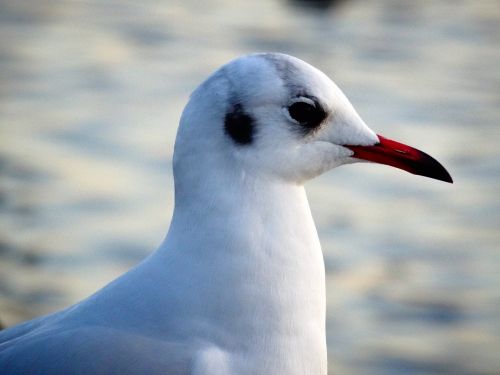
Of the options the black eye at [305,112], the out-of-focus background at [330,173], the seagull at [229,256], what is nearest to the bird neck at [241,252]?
the seagull at [229,256]

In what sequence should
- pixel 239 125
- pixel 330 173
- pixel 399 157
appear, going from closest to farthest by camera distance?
pixel 239 125
pixel 399 157
pixel 330 173

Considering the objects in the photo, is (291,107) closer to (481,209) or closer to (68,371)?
(68,371)

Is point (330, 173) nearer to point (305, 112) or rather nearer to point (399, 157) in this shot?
point (399, 157)

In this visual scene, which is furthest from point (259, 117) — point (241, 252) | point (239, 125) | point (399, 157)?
point (399, 157)

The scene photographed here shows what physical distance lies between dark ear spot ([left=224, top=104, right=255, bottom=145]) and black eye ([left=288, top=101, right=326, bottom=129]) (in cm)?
11

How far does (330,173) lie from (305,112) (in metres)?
5.09

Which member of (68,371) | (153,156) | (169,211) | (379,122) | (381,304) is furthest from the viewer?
(379,122)

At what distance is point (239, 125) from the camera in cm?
297

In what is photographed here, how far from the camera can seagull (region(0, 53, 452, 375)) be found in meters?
2.98

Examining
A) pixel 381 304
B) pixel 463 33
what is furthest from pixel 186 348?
pixel 463 33

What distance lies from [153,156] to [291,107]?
510 centimetres

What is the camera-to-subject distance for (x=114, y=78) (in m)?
9.85

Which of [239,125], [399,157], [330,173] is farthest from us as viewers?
[330,173]

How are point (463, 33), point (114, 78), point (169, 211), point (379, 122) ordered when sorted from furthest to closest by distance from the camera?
point (463, 33)
point (114, 78)
point (379, 122)
point (169, 211)
